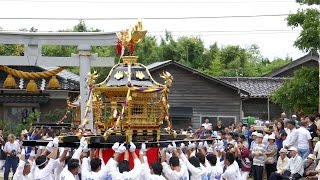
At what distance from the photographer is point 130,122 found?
16578 millimetres

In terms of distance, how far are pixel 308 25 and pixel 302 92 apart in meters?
2.23

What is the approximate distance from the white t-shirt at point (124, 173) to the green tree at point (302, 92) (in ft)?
39.5

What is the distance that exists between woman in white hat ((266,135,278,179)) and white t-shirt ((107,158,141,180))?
7.69 m

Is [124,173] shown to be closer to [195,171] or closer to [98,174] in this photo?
[98,174]

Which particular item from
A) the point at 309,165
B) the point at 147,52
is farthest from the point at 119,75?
the point at 147,52

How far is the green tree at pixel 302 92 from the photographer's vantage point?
25828mm

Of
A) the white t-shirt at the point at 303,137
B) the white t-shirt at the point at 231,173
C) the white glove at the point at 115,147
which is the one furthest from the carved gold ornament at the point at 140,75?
the white t-shirt at the point at 303,137

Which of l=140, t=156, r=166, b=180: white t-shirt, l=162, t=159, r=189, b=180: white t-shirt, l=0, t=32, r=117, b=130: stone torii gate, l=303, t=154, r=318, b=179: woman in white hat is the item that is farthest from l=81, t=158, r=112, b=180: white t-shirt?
l=0, t=32, r=117, b=130: stone torii gate

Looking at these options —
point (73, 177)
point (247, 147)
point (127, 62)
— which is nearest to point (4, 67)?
point (247, 147)

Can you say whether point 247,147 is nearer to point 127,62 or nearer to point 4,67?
point 127,62

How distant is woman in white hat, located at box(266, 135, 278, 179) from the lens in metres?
21.8

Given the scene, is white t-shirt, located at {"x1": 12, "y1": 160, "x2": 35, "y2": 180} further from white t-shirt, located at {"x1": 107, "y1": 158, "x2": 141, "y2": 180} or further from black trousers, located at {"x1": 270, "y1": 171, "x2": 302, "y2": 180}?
black trousers, located at {"x1": 270, "y1": 171, "x2": 302, "y2": 180}

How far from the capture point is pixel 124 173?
14406mm

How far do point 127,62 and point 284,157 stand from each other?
18.1 feet
